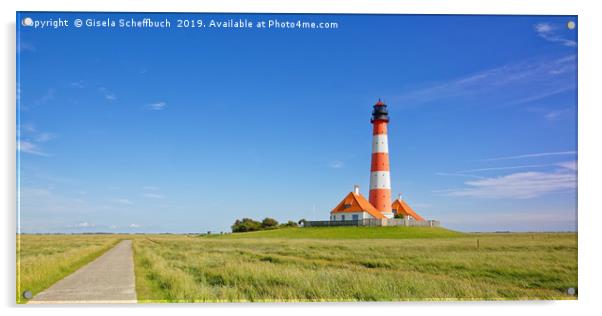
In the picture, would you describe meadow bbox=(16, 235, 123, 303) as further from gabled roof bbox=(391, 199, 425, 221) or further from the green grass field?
gabled roof bbox=(391, 199, 425, 221)

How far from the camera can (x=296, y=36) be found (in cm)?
1064

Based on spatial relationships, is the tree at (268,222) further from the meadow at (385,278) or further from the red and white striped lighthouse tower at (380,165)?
the red and white striped lighthouse tower at (380,165)

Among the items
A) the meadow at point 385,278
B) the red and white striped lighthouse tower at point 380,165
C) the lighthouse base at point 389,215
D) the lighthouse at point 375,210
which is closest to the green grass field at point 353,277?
the meadow at point 385,278

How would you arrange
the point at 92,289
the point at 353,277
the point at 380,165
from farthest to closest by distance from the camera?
the point at 380,165 < the point at 353,277 < the point at 92,289

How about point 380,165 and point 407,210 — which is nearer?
point 380,165

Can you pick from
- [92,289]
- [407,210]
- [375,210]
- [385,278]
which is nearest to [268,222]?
[385,278]

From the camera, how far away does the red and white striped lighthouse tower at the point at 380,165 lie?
13016 mm

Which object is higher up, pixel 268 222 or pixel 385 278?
pixel 268 222

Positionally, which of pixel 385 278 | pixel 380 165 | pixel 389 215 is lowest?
pixel 389 215

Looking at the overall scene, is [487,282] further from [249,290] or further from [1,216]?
[1,216]

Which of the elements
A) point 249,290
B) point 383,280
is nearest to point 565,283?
point 383,280

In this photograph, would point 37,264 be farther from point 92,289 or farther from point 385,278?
point 385,278

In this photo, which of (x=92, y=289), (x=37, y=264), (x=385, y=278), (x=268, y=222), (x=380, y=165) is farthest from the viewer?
(x=380, y=165)

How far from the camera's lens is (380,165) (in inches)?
748
